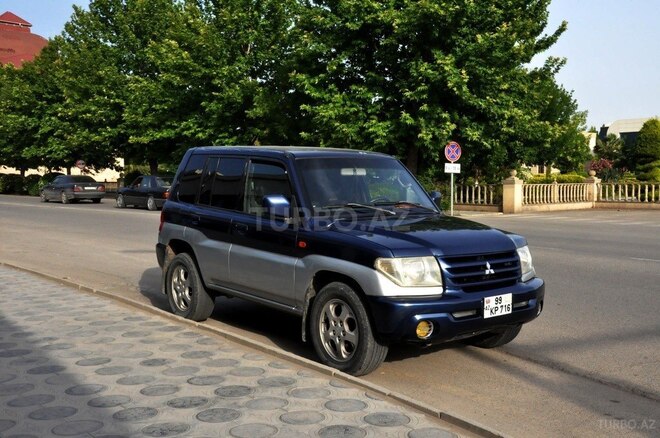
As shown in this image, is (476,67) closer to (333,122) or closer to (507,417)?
(333,122)

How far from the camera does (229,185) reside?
22.3 ft

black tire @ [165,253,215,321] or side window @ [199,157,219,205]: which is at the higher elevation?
side window @ [199,157,219,205]

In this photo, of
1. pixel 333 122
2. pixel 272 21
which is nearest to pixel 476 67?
pixel 333 122

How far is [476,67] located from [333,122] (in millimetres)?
6059

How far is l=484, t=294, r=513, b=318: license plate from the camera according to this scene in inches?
203

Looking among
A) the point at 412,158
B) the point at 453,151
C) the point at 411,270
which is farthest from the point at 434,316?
the point at 412,158

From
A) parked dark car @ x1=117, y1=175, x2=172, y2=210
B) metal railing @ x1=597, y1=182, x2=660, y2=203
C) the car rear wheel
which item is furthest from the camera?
metal railing @ x1=597, y1=182, x2=660, y2=203

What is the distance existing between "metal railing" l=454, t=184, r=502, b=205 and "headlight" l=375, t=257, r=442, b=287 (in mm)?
28714

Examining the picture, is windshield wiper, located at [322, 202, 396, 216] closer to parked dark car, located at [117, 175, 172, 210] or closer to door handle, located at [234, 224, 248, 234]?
door handle, located at [234, 224, 248, 234]

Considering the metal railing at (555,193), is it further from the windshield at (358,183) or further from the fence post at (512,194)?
the windshield at (358,183)

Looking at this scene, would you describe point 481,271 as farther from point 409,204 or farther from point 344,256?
point 409,204

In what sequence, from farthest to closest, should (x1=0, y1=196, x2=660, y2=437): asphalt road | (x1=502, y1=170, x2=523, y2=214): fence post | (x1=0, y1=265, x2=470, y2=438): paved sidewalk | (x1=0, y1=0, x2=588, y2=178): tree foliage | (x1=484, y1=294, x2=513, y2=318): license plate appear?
(x1=502, y1=170, x2=523, y2=214): fence post
(x1=0, y1=0, x2=588, y2=178): tree foliage
(x1=484, y1=294, x2=513, y2=318): license plate
(x1=0, y1=196, x2=660, y2=437): asphalt road
(x1=0, y1=265, x2=470, y2=438): paved sidewalk

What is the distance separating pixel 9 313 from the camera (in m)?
7.20

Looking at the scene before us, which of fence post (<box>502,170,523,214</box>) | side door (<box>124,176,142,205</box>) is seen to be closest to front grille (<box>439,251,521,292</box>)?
fence post (<box>502,170,523,214</box>)
